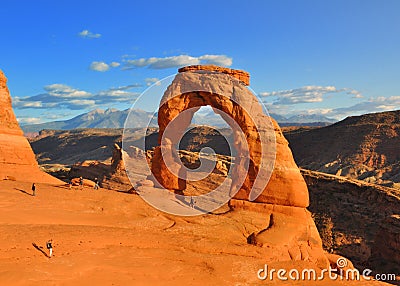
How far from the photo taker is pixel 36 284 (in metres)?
8.93

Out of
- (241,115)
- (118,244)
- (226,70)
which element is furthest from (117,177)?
(118,244)

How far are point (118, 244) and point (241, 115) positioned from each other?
9214 mm

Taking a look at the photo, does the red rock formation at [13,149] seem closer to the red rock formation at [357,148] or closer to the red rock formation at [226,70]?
the red rock formation at [226,70]

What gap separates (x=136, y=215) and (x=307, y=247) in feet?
26.8

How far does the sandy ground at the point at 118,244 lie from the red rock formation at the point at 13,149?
846 cm

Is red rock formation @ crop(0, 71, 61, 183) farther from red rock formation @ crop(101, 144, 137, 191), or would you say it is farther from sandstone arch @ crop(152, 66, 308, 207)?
sandstone arch @ crop(152, 66, 308, 207)

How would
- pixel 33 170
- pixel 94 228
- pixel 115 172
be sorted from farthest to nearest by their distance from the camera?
pixel 115 172
pixel 33 170
pixel 94 228

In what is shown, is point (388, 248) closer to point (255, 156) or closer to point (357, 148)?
point (255, 156)

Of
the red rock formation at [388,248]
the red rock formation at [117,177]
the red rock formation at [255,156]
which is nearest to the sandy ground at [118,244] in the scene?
the red rock formation at [255,156]

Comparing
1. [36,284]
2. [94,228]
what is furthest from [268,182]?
[36,284]

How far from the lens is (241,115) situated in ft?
59.8

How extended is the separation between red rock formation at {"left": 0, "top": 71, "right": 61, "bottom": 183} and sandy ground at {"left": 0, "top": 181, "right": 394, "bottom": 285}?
8458mm

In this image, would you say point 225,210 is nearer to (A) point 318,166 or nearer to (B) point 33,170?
(B) point 33,170

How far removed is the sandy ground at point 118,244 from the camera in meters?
10.1
